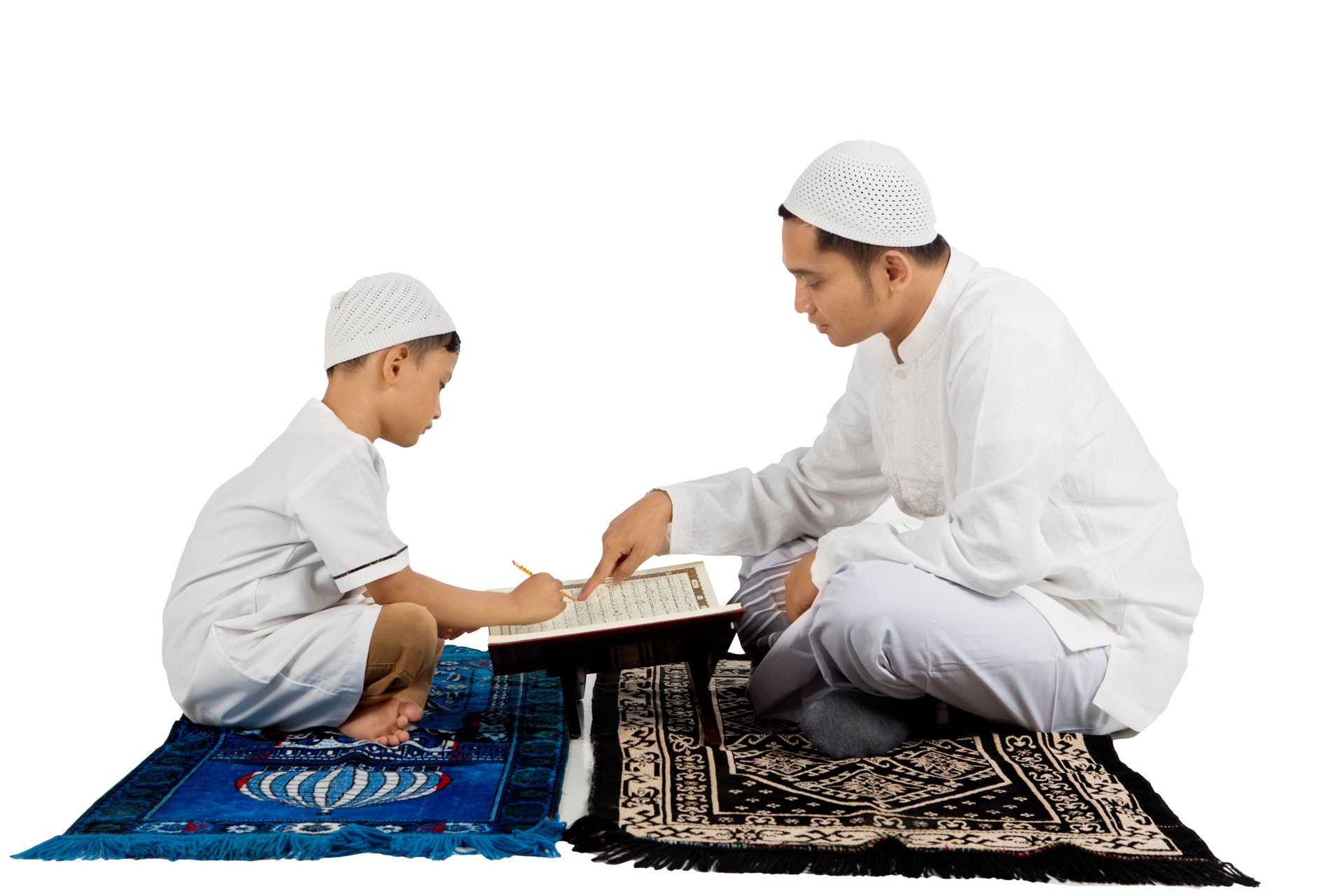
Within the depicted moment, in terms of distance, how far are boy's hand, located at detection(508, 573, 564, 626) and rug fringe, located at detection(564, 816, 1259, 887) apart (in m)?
0.90

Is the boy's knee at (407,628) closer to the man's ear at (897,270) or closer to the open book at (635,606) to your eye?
the open book at (635,606)

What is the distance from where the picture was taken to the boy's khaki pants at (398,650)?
3.79 m

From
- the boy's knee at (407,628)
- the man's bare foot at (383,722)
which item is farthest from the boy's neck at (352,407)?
the man's bare foot at (383,722)

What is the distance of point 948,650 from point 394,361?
173 centimetres

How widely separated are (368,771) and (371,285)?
1360 millimetres

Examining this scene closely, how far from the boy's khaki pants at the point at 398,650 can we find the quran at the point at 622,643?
0.64ft

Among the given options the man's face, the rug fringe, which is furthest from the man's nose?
the rug fringe

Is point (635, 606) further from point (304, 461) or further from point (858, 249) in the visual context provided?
point (858, 249)

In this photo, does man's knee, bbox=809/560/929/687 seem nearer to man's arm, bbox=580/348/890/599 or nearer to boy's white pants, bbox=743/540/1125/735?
boy's white pants, bbox=743/540/1125/735

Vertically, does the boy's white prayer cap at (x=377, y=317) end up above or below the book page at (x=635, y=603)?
above

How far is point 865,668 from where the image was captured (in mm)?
3594

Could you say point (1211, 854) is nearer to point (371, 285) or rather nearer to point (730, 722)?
point (730, 722)

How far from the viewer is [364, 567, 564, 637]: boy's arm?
3.83m

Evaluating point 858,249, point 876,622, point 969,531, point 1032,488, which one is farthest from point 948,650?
point 858,249
